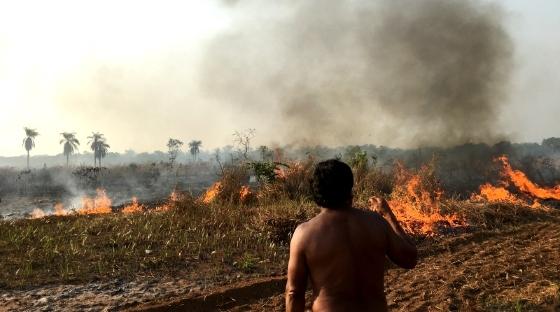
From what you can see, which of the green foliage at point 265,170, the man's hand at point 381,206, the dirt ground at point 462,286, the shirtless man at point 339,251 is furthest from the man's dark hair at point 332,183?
the green foliage at point 265,170

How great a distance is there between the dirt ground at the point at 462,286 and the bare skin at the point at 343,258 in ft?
10.1

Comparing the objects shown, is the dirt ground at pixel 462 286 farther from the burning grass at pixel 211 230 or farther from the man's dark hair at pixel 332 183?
the man's dark hair at pixel 332 183

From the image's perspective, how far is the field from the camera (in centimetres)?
637

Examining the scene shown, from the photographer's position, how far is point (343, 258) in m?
2.79

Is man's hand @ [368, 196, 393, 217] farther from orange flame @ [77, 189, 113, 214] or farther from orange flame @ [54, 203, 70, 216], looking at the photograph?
orange flame @ [54, 203, 70, 216]

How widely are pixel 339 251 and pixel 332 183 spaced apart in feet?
1.28

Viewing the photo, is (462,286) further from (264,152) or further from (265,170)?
(264,152)

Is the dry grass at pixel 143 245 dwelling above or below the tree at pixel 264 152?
below

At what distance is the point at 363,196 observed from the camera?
13.0 m

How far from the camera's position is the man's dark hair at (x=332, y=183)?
9.12ft

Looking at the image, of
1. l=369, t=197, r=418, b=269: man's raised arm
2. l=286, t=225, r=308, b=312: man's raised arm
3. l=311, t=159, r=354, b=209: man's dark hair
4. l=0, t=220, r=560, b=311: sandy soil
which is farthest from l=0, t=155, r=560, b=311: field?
l=311, t=159, r=354, b=209: man's dark hair

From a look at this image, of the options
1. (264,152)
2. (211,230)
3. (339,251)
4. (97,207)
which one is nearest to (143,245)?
(211,230)

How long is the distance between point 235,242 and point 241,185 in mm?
4512

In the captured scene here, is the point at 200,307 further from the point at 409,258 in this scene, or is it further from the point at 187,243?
the point at 409,258
